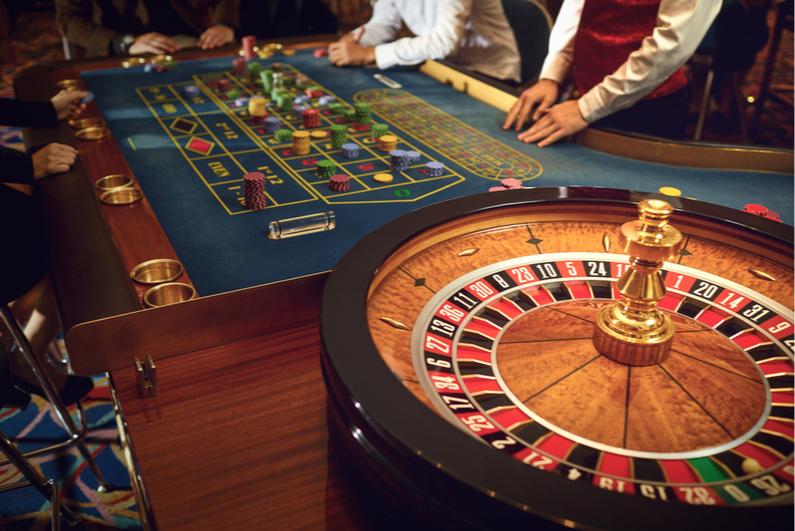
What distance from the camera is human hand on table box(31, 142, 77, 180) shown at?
74.2 inches

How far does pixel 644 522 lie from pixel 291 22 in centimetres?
640

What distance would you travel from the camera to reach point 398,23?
14.3 feet

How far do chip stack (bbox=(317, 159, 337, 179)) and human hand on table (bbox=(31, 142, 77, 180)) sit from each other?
32.5 inches

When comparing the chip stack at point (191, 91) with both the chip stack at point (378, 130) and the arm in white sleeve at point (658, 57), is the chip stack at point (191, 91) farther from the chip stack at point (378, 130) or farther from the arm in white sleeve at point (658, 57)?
the arm in white sleeve at point (658, 57)

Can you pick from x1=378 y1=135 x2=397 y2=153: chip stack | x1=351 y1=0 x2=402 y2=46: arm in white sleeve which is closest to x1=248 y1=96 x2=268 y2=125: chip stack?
x1=378 y1=135 x2=397 y2=153: chip stack

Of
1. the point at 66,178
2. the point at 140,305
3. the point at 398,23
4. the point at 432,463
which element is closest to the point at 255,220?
the point at 140,305

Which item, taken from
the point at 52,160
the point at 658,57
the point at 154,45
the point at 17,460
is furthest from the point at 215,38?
the point at 17,460

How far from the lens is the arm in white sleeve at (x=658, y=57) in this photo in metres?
2.15

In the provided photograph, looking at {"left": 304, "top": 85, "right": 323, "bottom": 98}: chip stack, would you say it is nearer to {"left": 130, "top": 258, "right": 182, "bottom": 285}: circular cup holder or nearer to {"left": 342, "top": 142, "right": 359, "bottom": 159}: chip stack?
{"left": 342, "top": 142, "right": 359, "bottom": 159}: chip stack

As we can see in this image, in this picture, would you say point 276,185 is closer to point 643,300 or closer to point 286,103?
point 286,103

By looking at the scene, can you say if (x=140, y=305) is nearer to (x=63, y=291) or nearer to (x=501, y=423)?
(x=63, y=291)

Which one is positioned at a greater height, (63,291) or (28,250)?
(63,291)

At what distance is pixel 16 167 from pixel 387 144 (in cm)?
123

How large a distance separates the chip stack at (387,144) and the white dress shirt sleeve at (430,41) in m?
1.41
